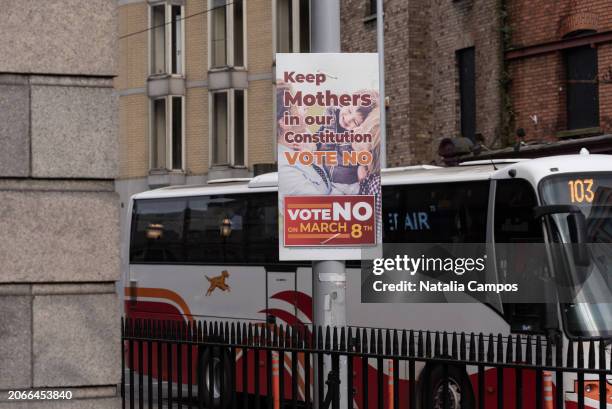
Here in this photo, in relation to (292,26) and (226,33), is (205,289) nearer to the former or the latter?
(292,26)

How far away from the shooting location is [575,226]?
15195 mm

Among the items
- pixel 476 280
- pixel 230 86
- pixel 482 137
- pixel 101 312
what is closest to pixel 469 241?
pixel 476 280

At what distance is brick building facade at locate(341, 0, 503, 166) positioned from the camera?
3003cm

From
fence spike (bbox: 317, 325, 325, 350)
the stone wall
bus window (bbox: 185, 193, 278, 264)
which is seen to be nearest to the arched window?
bus window (bbox: 185, 193, 278, 264)

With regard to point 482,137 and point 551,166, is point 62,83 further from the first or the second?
point 482,137

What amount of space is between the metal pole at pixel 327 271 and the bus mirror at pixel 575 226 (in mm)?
6109

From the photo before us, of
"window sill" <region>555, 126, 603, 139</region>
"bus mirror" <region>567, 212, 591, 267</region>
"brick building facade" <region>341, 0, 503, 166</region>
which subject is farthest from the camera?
"brick building facade" <region>341, 0, 503, 166</region>

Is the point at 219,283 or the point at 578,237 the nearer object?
the point at 578,237

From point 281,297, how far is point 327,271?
9.21m

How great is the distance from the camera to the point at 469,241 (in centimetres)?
1619

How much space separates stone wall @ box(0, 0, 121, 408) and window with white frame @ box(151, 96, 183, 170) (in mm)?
35489

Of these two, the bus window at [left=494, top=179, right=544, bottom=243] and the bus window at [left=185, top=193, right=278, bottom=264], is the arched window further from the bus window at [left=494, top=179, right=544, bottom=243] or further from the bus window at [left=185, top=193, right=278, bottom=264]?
the bus window at [left=494, top=179, right=544, bottom=243]

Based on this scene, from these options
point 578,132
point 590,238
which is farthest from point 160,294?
point 578,132

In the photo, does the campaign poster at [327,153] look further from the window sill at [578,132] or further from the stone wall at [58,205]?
the window sill at [578,132]
